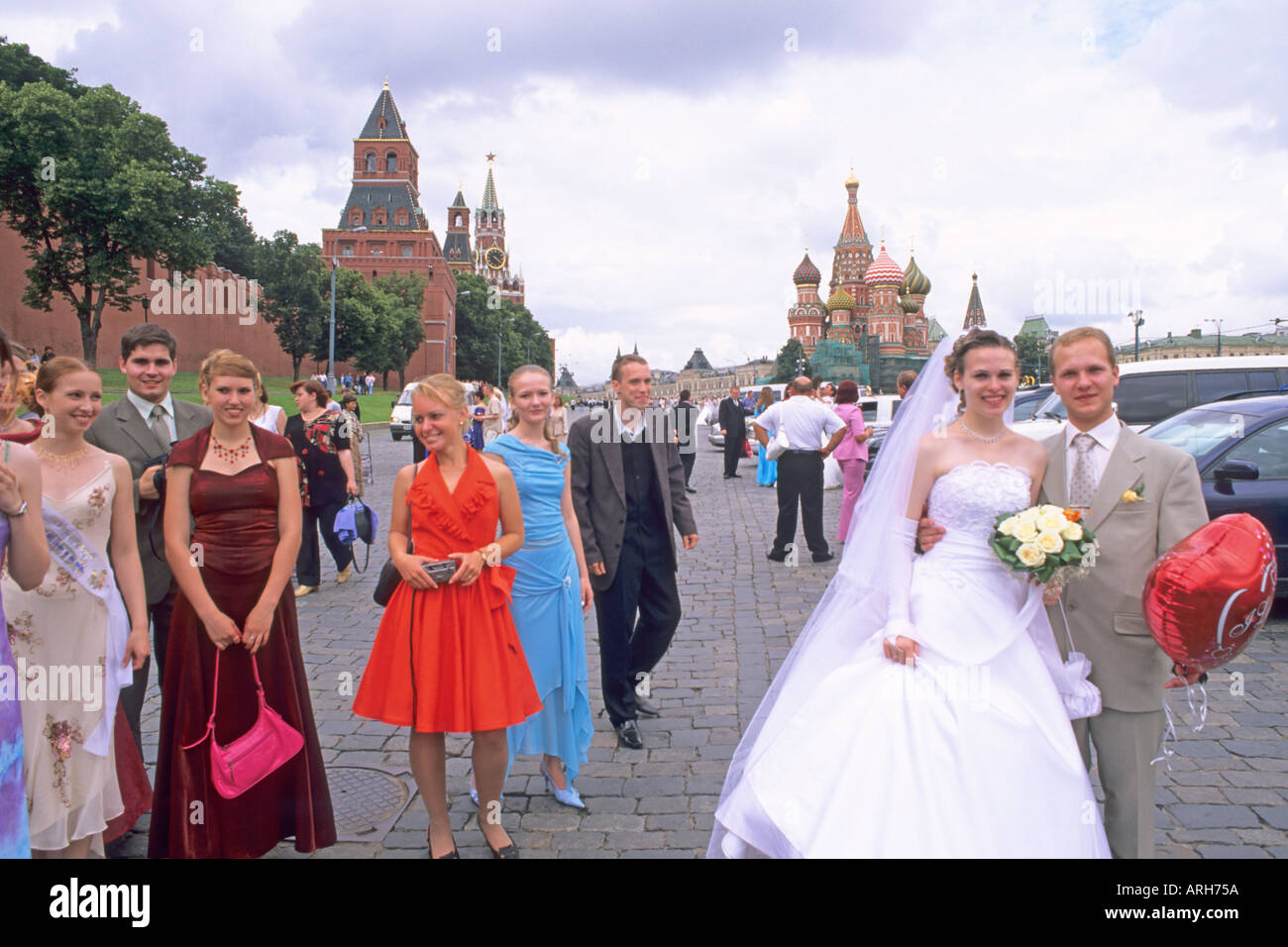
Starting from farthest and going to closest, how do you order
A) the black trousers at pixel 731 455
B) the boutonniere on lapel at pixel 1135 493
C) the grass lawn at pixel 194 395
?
the grass lawn at pixel 194 395, the black trousers at pixel 731 455, the boutonniere on lapel at pixel 1135 493

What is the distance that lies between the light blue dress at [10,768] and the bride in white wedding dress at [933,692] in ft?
7.05

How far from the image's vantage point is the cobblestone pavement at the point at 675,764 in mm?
3785

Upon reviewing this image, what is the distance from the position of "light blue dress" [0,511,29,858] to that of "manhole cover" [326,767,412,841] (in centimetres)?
153

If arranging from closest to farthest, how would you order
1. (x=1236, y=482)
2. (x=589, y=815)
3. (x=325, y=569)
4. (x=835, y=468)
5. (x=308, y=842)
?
(x=308, y=842)
(x=589, y=815)
(x=1236, y=482)
(x=325, y=569)
(x=835, y=468)

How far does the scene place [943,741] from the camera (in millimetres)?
2871

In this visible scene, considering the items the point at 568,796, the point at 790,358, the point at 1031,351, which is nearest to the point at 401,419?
the point at 568,796

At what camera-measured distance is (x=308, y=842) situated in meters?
3.56

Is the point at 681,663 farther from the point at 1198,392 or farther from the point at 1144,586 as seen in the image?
the point at 1198,392

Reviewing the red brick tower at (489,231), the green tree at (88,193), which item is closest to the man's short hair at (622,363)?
the green tree at (88,193)

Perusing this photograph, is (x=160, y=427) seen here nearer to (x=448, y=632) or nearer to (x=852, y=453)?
(x=448, y=632)

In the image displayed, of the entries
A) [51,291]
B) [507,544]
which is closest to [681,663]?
[507,544]

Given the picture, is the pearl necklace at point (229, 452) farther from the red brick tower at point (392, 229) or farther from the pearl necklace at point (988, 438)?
the red brick tower at point (392, 229)

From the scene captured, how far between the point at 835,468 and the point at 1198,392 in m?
4.76

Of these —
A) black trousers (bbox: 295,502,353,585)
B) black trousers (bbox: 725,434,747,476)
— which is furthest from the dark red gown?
black trousers (bbox: 725,434,747,476)
